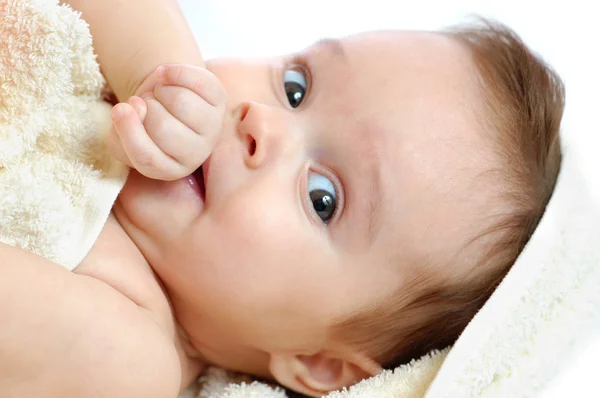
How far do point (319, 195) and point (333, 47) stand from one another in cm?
26

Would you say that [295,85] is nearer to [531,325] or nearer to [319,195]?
[319,195]

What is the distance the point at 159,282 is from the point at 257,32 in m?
0.93

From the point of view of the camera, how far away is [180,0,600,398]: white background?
5.44ft

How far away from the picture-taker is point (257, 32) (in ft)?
5.98

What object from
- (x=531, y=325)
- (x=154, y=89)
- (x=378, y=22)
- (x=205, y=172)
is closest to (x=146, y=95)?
(x=154, y=89)

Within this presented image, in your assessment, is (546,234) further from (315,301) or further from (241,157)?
(241,157)

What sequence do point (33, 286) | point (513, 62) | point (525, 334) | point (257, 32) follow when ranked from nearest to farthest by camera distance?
point (33, 286) < point (525, 334) < point (513, 62) < point (257, 32)

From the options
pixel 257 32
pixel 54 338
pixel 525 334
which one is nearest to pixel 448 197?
pixel 525 334

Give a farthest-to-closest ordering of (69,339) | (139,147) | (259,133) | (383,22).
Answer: (383,22) < (259,133) < (139,147) < (69,339)

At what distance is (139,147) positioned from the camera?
3.02 ft

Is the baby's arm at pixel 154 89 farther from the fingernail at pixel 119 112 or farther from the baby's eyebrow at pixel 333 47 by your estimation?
the baby's eyebrow at pixel 333 47

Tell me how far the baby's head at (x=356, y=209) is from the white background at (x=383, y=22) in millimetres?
546

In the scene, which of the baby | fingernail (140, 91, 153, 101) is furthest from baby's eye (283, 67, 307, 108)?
fingernail (140, 91, 153, 101)

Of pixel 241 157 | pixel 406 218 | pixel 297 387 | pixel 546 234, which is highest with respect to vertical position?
pixel 241 157
